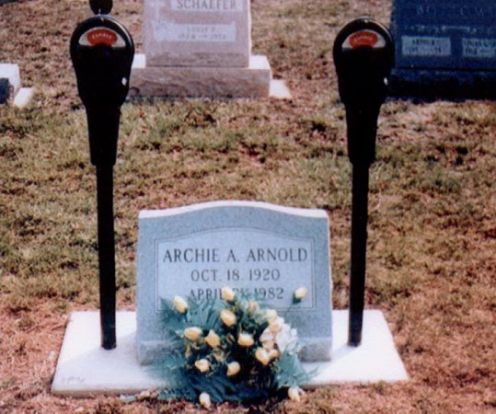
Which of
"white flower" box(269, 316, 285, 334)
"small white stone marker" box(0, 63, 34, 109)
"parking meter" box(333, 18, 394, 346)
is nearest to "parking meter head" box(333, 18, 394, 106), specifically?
"parking meter" box(333, 18, 394, 346)

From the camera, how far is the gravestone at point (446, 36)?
8547mm

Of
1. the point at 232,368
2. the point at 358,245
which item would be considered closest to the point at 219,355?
the point at 232,368

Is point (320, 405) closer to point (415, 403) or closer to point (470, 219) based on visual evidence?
point (415, 403)

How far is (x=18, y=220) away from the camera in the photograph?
5.71 m

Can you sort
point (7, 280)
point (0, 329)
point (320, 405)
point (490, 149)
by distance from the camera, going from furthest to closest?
point (490, 149), point (7, 280), point (0, 329), point (320, 405)

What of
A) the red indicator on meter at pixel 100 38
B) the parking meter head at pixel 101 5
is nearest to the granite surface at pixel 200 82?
the parking meter head at pixel 101 5

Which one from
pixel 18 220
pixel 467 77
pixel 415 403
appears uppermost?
pixel 467 77

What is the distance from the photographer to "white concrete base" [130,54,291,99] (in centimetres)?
812

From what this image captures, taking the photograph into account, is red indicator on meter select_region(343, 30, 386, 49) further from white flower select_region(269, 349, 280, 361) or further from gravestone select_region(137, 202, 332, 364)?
white flower select_region(269, 349, 280, 361)

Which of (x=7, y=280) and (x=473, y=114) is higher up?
(x=473, y=114)

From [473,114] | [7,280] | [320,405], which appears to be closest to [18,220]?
[7,280]

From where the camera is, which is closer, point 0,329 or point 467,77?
point 0,329

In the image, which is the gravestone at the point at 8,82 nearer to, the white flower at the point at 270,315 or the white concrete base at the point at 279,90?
the white concrete base at the point at 279,90

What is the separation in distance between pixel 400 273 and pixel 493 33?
418 centimetres
